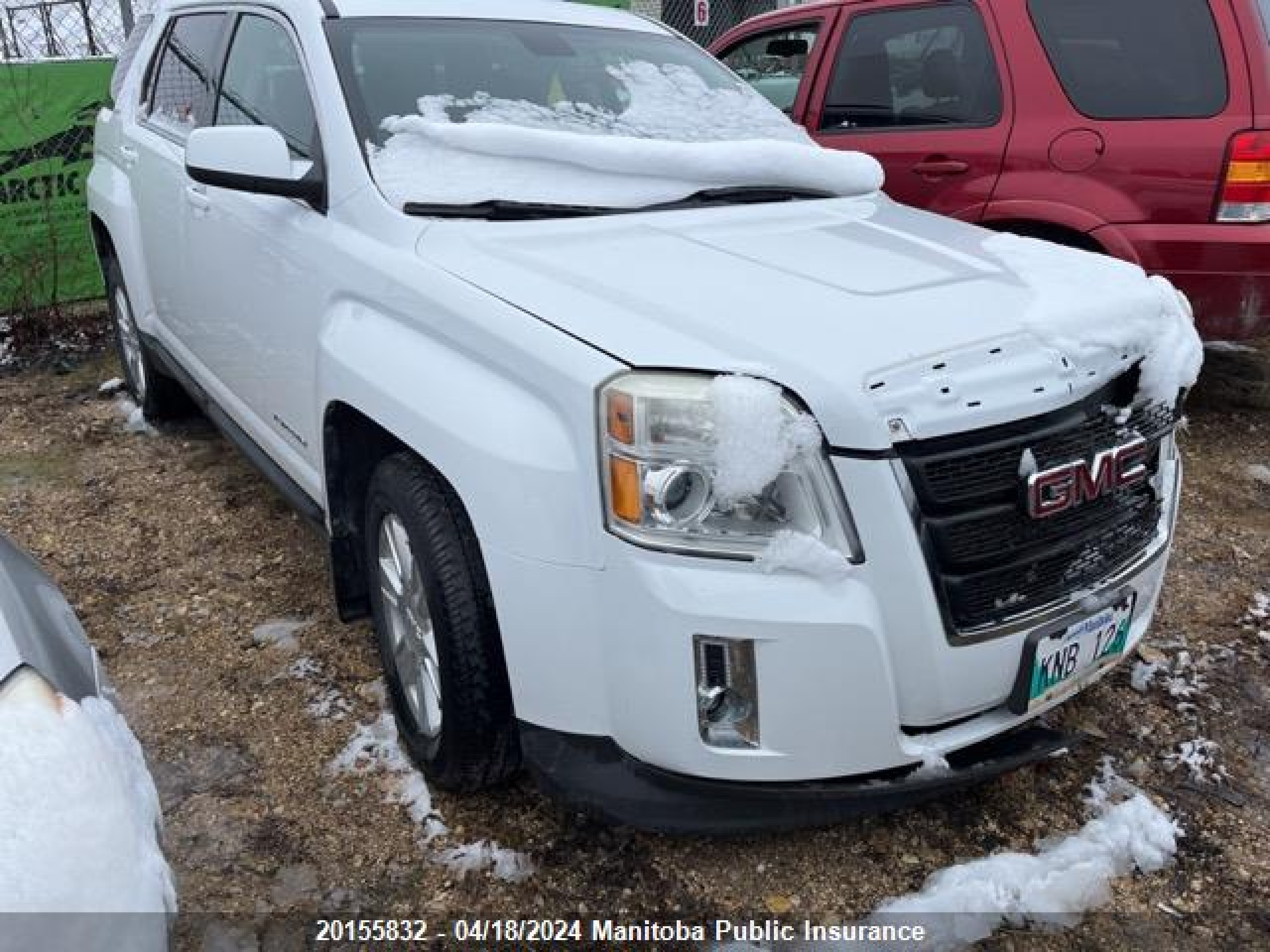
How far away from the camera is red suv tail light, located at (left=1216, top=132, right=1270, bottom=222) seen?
384 centimetres

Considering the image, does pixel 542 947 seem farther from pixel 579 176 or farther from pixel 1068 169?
pixel 1068 169

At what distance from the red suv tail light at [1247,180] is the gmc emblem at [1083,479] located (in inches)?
93.5

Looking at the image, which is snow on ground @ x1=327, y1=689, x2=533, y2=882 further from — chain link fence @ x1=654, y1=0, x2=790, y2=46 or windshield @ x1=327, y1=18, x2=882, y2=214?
chain link fence @ x1=654, y1=0, x2=790, y2=46

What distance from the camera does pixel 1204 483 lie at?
4.18m

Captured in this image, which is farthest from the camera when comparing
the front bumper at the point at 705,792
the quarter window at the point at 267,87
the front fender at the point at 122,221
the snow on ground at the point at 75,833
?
the front fender at the point at 122,221

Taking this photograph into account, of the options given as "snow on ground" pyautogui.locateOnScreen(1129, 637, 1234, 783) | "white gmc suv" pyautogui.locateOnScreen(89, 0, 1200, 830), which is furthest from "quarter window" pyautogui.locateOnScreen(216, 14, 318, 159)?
"snow on ground" pyautogui.locateOnScreen(1129, 637, 1234, 783)

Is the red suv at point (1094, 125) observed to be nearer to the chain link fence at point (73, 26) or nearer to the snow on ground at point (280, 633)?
the snow on ground at point (280, 633)

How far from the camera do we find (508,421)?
1.93 meters

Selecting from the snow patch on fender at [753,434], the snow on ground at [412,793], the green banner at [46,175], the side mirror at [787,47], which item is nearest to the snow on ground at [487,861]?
the snow on ground at [412,793]

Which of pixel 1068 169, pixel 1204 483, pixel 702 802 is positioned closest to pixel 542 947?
pixel 702 802

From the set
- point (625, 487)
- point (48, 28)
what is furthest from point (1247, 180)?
point (48, 28)

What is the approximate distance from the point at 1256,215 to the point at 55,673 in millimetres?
4164

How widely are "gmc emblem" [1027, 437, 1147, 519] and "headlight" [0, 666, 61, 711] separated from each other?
5.28 ft

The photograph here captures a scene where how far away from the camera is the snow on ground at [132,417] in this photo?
4.93 metres
